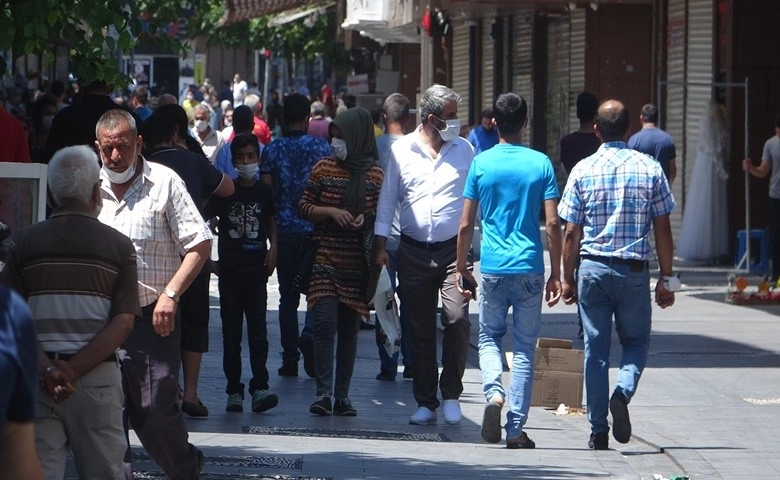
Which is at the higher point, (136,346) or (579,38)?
(579,38)

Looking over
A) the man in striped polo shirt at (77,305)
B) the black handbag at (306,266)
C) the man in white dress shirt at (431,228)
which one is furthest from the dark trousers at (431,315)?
the man in striped polo shirt at (77,305)

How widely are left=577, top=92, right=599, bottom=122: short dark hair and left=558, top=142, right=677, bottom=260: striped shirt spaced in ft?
14.5

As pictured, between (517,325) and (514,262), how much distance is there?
32 cm

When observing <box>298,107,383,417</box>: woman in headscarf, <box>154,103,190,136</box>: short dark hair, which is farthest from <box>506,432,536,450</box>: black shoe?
<box>154,103,190,136</box>: short dark hair

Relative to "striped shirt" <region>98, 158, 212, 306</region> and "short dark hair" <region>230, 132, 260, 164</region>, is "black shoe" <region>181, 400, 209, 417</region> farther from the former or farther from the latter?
"striped shirt" <region>98, 158, 212, 306</region>

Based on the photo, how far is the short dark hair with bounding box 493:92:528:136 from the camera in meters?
8.36

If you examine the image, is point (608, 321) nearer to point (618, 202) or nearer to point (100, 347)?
point (618, 202)

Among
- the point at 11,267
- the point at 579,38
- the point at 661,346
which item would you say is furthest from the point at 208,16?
the point at 11,267

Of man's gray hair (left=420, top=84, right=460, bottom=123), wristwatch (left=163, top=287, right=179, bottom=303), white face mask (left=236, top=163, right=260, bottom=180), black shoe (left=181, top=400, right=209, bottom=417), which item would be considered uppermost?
man's gray hair (left=420, top=84, right=460, bottom=123)

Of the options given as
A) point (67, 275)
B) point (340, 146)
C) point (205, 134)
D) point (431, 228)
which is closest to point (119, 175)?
point (67, 275)

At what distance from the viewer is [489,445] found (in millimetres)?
8383

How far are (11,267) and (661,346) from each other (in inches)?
309

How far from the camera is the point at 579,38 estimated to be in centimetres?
2320

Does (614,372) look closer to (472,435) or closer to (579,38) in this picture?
(472,435)
